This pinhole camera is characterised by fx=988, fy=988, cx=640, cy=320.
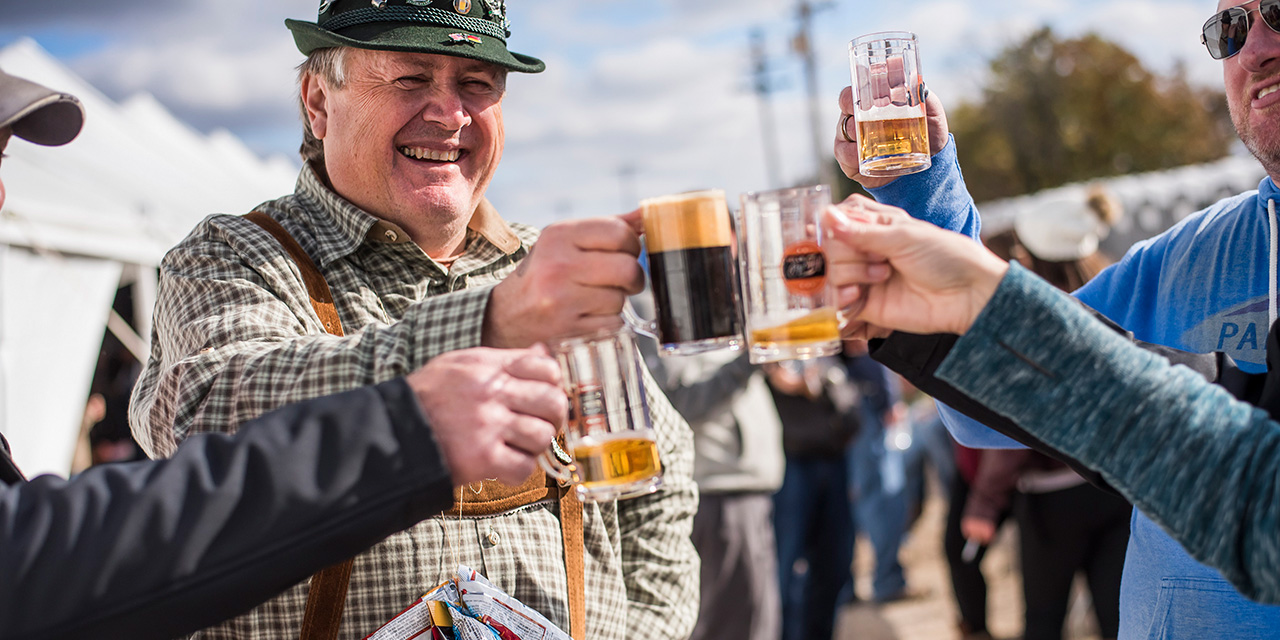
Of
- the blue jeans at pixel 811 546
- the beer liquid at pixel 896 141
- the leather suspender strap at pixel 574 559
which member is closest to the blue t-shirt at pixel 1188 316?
the beer liquid at pixel 896 141

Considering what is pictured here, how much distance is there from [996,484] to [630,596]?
121 inches

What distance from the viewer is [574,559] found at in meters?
1.95

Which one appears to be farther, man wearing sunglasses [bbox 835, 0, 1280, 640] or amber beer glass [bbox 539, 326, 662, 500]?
man wearing sunglasses [bbox 835, 0, 1280, 640]

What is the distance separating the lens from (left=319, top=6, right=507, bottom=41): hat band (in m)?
1.91

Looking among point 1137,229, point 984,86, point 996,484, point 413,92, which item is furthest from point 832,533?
point 984,86

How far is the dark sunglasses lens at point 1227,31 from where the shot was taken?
6.76 ft

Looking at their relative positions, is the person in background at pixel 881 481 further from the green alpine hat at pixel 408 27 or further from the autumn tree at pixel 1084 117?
the autumn tree at pixel 1084 117

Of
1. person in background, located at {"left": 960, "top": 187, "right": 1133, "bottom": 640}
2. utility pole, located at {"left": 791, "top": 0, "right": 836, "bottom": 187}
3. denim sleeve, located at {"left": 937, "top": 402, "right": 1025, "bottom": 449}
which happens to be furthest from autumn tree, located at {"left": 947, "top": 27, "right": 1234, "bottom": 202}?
denim sleeve, located at {"left": 937, "top": 402, "right": 1025, "bottom": 449}

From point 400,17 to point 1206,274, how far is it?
1714 mm

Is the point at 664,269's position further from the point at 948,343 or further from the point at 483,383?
the point at 948,343

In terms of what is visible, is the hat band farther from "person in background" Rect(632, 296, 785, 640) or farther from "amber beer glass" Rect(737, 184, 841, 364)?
"person in background" Rect(632, 296, 785, 640)

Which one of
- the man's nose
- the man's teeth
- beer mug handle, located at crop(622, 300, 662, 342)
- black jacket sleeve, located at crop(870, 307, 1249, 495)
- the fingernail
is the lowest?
black jacket sleeve, located at crop(870, 307, 1249, 495)

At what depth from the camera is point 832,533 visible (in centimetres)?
612

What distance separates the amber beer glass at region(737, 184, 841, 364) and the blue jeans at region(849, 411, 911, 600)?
6227mm
